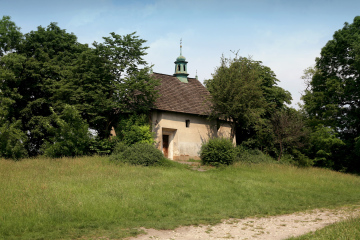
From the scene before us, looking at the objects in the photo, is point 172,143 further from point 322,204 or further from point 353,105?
point 353,105

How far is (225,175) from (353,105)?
60.3 feet

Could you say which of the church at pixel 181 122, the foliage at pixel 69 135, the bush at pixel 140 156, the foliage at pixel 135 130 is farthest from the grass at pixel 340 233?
the church at pixel 181 122

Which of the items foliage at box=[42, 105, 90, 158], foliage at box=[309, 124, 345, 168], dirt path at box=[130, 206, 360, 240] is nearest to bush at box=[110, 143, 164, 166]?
foliage at box=[42, 105, 90, 158]

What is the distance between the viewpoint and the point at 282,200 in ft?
48.8

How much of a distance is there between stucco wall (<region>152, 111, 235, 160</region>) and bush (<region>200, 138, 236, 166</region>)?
137 inches

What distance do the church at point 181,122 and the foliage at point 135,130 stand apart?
5.20ft

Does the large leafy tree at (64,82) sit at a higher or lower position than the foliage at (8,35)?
lower

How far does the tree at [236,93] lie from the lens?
26078mm

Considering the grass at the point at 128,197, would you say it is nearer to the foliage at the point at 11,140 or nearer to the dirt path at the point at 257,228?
the dirt path at the point at 257,228

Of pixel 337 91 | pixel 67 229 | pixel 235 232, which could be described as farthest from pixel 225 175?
pixel 337 91

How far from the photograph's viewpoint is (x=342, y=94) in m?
30.3

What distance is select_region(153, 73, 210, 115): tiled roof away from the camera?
27348 mm

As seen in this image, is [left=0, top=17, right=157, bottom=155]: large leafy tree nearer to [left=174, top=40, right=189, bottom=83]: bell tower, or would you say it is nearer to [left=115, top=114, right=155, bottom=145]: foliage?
[left=115, top=114, right=155, bottom=145]: foliage

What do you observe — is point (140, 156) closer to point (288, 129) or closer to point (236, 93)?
point (236, 93)
